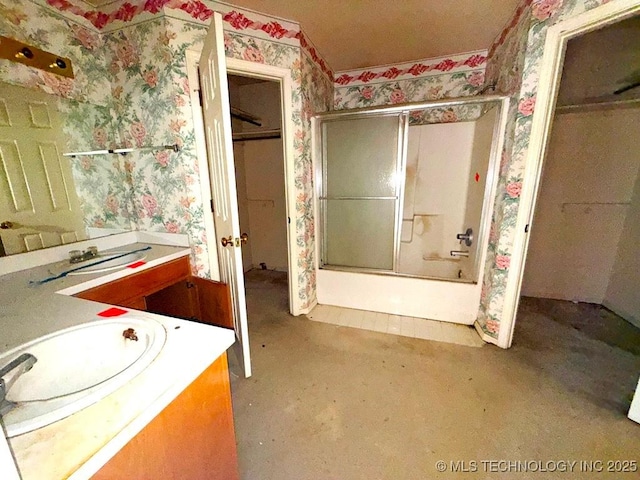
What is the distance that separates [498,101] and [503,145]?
0.30 meters

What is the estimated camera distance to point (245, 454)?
122 centimetres

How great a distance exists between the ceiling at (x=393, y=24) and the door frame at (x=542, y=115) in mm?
495

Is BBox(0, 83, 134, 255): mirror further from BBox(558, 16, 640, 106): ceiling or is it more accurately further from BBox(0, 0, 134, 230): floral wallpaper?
BBox(558, 16, 640, 106): ceiling

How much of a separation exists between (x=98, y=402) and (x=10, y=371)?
9.4 inches

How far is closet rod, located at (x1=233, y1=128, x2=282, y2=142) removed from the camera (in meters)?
3.00

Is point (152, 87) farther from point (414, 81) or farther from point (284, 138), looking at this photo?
point (414, 81)

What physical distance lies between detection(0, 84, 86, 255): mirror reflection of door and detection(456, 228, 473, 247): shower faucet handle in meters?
2.90

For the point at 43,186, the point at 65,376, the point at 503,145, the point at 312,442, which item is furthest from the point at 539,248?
the point at 43,186

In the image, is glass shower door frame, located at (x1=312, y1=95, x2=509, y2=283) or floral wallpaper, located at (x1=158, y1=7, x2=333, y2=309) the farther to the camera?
glass shower door frame, located at (x1=312, y1=95, x2=509, y2=283)

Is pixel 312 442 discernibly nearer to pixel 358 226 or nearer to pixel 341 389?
pixel 341 389

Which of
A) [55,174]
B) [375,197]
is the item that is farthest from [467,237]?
[55,174]

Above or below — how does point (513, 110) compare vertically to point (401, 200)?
above

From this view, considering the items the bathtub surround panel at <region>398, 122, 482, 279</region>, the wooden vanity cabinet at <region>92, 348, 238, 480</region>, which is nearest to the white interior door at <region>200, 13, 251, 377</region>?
the wooden vanity cabinet at <region>92, 348, 238, 480</region>

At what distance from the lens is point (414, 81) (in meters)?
2.60
